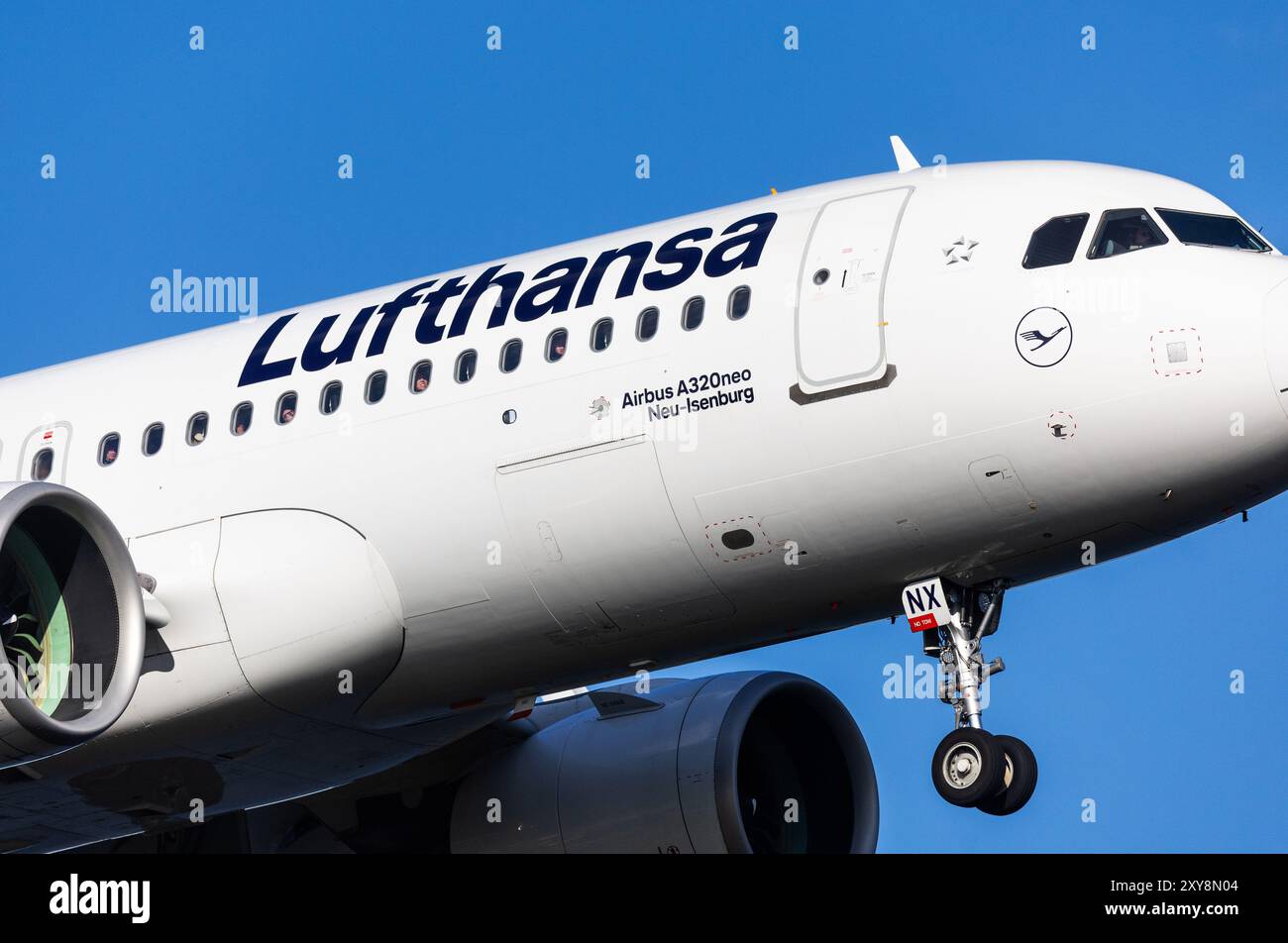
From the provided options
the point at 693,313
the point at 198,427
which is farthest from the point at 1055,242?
the point at 198,427

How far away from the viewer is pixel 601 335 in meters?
16.9

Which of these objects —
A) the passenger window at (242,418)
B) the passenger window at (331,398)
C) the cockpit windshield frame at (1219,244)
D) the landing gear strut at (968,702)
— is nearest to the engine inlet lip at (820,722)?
the landing gear strut at (968,702)

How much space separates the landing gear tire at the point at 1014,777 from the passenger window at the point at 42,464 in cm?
892

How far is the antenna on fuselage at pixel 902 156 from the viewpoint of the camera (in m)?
18.1

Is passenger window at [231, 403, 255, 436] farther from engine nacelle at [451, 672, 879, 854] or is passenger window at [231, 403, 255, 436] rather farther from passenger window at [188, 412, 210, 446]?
engine nacelle at [451, 672, 879, 854]

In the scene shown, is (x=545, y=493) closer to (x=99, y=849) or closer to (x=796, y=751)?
(x=796, y=751)

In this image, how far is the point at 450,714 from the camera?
61.1 feet

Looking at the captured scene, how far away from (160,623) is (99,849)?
17.0 ft

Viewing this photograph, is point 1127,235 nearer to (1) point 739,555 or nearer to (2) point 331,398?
(1) point 739,555

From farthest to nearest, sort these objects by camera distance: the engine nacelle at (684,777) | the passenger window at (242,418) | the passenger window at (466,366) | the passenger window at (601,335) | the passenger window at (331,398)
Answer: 1. the engine nacelle at (684,777)
2. the passenger window at (242,418)
3. the passenger window at (331,398)
4. the passenger window at (466,366)
5. the passenger window at (601,335)

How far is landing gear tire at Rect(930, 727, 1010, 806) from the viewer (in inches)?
612

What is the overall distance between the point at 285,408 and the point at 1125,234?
23.4ft

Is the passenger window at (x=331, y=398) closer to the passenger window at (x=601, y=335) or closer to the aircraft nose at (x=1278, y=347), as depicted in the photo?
the passenger window at (x=601, y=335)
